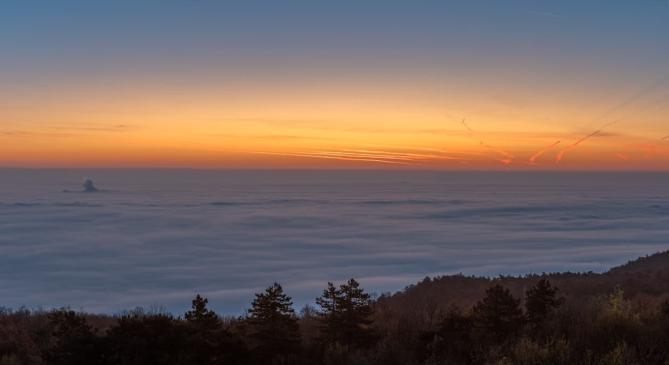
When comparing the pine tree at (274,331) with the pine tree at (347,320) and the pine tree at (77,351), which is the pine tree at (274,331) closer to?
the pine tree at (347,320)

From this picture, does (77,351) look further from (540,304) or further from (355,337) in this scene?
(540,304)

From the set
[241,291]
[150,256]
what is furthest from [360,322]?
[150,256]

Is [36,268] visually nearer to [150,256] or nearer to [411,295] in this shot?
[150,256]

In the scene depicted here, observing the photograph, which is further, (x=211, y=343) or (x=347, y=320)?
(x=347, y=320)

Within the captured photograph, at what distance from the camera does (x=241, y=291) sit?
1366 inches

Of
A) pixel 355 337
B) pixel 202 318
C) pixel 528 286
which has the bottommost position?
pixel 528 286

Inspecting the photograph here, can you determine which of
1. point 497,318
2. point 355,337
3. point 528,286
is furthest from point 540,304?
point 528,286

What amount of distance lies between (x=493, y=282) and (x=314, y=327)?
13.1 metres

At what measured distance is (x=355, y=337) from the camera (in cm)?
750

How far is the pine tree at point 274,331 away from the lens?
22.4ft

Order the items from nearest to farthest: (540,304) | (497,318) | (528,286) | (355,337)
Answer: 1. (355,337)
2. (497,318)
3. (540,304)
4. (528,286)

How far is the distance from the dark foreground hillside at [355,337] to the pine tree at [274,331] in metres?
0.01

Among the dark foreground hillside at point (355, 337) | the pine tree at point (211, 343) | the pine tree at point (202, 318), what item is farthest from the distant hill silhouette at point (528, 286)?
the pine tree at point (211, 343)

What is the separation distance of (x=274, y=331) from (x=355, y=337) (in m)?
1.22
